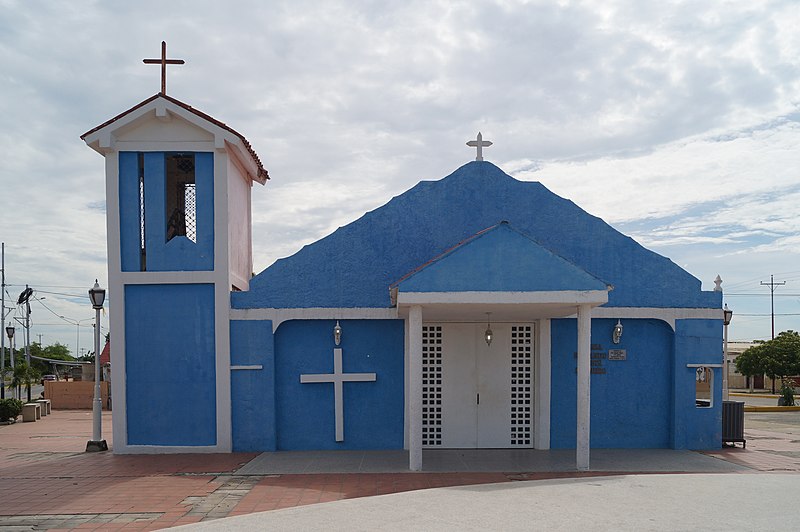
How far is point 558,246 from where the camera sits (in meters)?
13.7

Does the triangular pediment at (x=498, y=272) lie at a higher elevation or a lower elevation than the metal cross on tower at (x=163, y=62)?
lower

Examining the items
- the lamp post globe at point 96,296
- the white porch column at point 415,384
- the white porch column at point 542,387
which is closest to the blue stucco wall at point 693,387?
the white porch column at point 542,387

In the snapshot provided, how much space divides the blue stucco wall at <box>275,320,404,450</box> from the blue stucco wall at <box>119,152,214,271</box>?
7.59ft

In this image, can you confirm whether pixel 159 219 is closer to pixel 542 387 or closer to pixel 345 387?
Result: pixel 345 387

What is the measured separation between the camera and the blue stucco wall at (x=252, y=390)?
1325 centimetres

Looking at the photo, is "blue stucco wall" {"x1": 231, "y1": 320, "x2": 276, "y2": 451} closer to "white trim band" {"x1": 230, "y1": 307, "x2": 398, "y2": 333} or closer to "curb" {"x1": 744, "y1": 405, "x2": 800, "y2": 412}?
"white trim band" {"x1": 230, "y1": 307, "x2": 398, "y2": 333}

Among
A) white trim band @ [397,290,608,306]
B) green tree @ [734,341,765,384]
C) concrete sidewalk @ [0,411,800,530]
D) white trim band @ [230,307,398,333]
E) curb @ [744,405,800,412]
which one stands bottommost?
green tree @ [734,341,765,384]

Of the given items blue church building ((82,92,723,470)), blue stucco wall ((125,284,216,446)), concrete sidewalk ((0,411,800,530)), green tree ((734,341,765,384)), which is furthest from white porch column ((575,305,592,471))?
green tree ((734,341,765,384))

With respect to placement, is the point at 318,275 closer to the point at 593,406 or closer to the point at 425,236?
the point at 425,236

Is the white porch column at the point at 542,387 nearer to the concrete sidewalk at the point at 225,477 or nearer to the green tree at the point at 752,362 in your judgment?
the concrete sidewalk at the point at 225,477

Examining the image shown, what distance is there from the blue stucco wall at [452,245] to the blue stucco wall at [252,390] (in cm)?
A: 77

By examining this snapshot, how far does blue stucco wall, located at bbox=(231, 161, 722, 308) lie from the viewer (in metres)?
13.5

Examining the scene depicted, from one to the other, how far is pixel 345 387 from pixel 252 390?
1.86 meters

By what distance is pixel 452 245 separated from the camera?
1373cm
